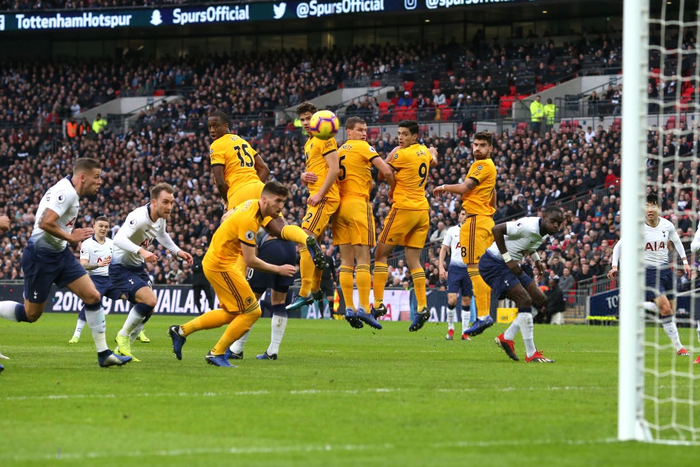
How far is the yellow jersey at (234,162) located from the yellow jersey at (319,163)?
2.66 feet

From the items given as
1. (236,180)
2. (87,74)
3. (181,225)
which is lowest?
(181,225)

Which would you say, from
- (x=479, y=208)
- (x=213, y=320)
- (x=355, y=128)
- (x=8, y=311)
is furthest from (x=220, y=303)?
(x=479, y=208)

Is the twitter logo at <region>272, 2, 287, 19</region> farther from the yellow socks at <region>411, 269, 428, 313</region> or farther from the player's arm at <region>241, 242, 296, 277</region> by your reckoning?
the player's arm at <region>241, 242, 296, 277</region>

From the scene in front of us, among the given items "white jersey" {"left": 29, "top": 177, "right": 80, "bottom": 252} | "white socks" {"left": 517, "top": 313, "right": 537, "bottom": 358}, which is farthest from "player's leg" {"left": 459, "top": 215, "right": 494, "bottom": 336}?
"white jersey" {"left": 29, "top": 177, "right": 80, "bottom": 252}

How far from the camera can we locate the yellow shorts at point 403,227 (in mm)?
16031

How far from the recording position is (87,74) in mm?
55938

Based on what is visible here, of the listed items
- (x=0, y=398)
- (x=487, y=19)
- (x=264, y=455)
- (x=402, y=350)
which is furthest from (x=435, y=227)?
(x=264, y=455)

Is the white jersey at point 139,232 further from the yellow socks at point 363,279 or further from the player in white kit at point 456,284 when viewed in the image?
the player in white kit at point 456,284

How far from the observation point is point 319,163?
1548 centimetres

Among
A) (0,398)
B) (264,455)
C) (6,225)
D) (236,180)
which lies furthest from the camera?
(236,180)

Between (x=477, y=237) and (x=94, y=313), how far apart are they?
657 cm

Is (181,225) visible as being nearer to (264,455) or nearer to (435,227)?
(435,227)

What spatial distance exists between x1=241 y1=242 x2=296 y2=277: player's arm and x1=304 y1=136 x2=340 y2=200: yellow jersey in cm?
359

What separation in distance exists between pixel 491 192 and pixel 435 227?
19.0 m
